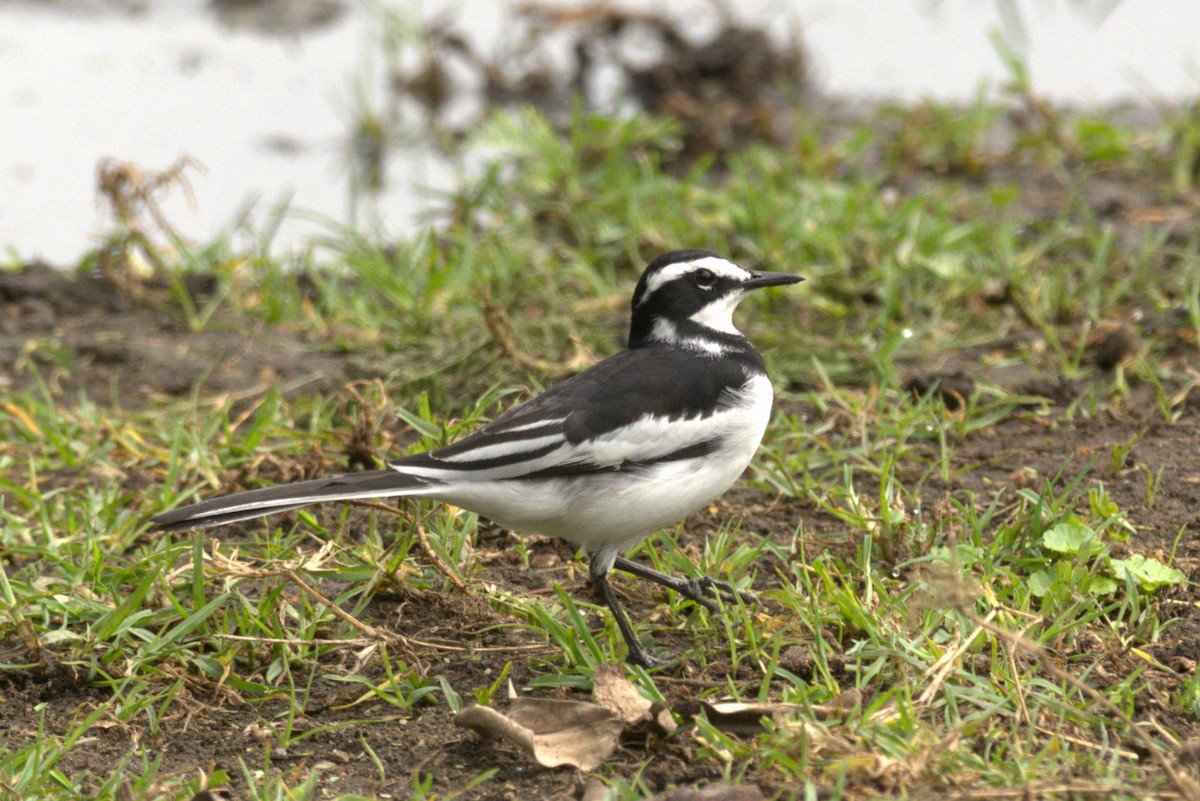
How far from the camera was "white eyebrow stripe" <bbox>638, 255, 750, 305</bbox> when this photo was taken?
18.4 feet

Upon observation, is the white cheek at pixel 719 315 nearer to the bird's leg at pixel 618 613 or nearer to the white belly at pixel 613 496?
the white belly at pixel 613 496

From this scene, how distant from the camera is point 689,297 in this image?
221 inches

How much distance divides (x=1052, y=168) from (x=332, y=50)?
573cm

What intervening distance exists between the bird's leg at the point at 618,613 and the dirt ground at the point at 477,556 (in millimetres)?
115

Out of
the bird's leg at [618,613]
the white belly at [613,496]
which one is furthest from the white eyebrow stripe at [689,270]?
the bird's leg at [618,613]

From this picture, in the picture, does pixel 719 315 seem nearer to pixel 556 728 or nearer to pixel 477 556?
pixel 477 556

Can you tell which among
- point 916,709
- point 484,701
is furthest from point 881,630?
point 484,701

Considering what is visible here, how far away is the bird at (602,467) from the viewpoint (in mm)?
4746

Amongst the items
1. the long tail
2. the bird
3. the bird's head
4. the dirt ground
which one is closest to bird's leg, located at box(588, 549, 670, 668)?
the bird

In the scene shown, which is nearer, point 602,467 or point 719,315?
point 602,467

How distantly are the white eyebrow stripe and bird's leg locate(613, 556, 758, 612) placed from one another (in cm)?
99

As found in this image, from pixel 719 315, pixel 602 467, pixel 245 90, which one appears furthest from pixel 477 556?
pixel 245 90

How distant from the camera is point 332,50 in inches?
482

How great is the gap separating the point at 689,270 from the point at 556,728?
1870mm
